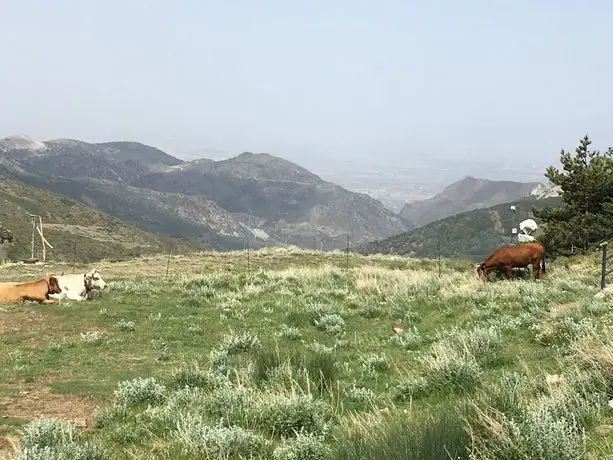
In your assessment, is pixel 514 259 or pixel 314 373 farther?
pixel 514 259

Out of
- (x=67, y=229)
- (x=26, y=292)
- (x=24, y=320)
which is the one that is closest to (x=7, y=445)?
(x=24, y=320)

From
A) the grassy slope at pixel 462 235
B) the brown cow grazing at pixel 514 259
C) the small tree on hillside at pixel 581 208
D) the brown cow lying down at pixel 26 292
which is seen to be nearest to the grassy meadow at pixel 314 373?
the brown cow lying down at pixel 26 292

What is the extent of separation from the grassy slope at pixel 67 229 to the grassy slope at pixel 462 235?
5585 cm

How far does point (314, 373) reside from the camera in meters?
8.62

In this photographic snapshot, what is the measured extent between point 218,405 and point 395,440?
3257 millimetres

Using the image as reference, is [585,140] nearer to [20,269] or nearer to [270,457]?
[20,269]

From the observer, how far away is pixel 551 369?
25.9 ft

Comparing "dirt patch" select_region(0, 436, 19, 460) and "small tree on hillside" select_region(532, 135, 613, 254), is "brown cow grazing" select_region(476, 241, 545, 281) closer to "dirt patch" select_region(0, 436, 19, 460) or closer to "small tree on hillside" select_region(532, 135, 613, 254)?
"small tree on hillside" select_region(532, 135, 613, 254)

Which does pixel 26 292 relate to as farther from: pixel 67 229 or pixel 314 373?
pixel 67 229

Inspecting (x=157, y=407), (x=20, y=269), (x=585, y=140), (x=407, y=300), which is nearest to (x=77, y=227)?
(x=20, y=269)

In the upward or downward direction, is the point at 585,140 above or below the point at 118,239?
above

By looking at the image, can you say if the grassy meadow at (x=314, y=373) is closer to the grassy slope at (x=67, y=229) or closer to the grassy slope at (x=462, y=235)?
the grassy slope at (x=67, y=229)

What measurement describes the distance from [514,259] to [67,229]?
8196 cm

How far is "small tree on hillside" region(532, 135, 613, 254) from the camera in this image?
3138 cm
